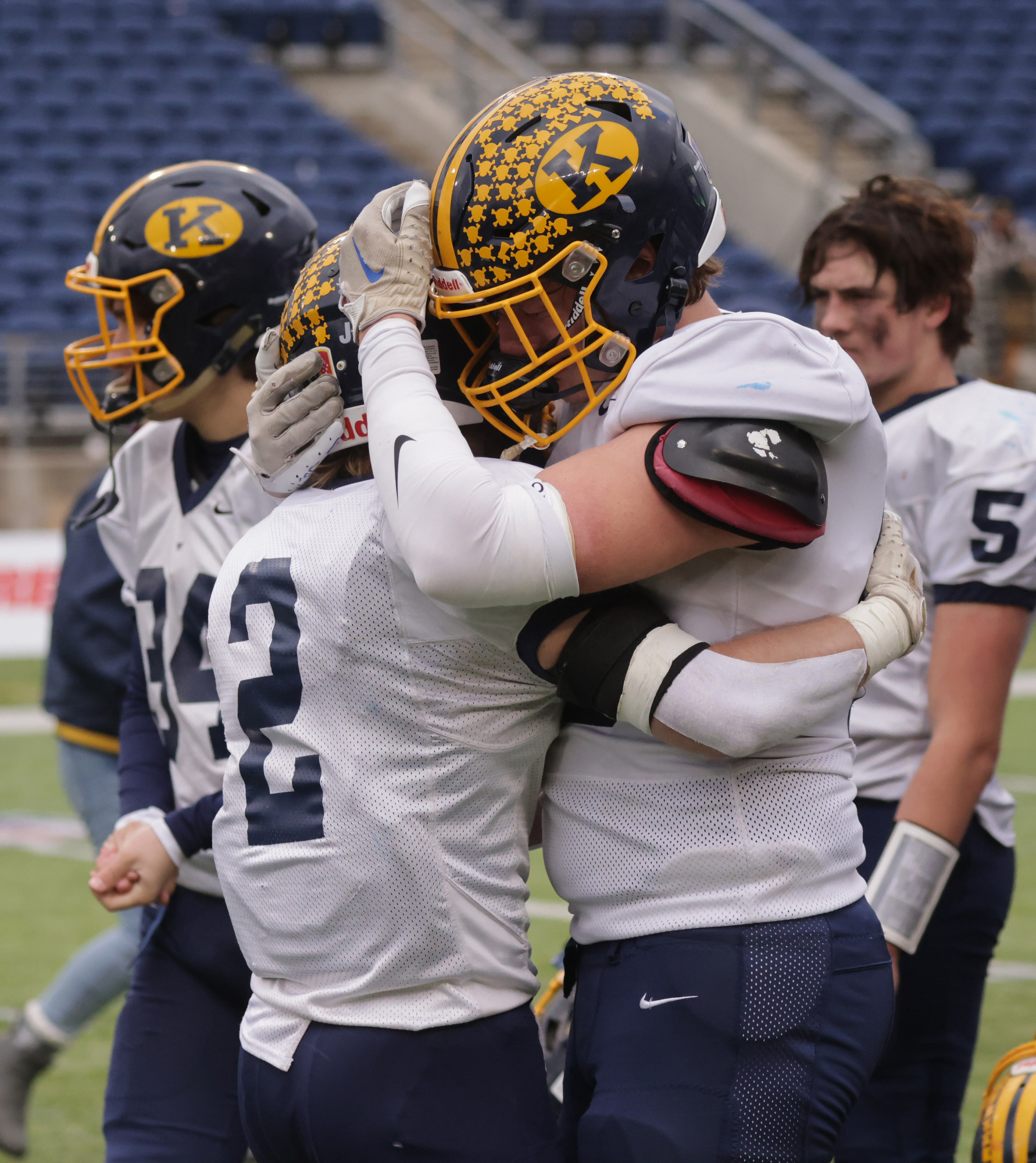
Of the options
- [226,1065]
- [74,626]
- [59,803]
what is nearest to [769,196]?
[59,803]

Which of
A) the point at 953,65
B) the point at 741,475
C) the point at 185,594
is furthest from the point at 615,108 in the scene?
the point at 953,65

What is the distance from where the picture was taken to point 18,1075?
3.54 meters

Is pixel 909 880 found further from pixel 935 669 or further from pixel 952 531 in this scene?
pixel 952 531

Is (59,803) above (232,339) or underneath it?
underneath

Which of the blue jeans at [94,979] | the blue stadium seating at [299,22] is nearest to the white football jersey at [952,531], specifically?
the blue jeans at [94,979]

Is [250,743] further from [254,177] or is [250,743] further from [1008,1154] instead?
[254,177]

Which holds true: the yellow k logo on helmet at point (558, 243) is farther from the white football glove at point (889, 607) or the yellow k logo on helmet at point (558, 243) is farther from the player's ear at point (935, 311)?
the player's ear at point (935, 311)

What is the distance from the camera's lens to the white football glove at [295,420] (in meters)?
1.84

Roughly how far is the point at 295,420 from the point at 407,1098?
830mm

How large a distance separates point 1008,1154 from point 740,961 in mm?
751

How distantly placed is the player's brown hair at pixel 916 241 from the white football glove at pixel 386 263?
1378 millimetres

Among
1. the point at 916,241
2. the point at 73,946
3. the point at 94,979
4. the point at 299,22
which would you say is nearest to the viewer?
the point at 916,241

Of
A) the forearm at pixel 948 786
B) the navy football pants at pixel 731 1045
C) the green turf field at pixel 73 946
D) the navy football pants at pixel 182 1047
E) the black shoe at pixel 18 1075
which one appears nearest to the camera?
the navy football pants at pixel 731 1045

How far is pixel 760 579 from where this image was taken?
5.61ft
